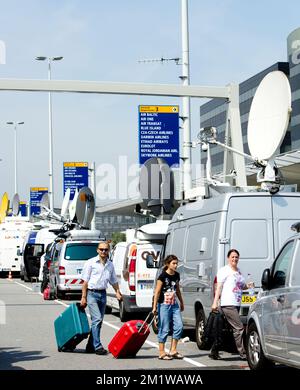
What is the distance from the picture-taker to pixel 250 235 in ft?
44.7

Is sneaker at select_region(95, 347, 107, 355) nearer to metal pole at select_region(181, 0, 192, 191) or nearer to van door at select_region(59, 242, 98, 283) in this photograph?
metal pole at select_region(181, 0, 192, 191)

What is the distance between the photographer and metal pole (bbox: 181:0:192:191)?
27094 mm

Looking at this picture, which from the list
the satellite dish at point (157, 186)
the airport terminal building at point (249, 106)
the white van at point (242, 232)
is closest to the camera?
the white van at point (242, 232)

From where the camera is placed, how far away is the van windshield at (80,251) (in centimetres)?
2939

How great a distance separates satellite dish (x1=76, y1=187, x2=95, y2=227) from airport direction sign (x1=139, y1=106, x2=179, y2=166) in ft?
39.4

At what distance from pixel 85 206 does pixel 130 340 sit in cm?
2569

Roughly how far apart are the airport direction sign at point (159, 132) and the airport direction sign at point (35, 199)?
45611 mm

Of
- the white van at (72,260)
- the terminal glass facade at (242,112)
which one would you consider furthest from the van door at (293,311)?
the terminal glass facade at (242,112)

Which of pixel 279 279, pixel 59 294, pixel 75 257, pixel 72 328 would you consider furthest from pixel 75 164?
pixel 279 279

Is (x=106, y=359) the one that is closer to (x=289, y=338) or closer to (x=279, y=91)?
(x=289, y=338)

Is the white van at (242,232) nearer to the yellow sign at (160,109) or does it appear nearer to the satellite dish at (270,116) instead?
the satellite dish at (270,116)

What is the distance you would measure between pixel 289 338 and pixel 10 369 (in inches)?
156

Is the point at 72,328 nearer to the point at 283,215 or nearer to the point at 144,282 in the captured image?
the point at 283,215
